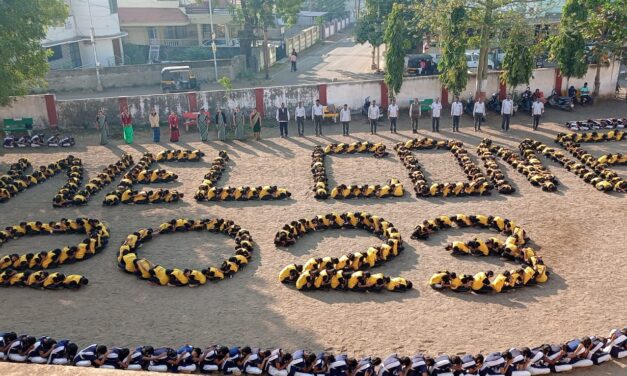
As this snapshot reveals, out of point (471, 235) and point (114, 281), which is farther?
point (471, 235)

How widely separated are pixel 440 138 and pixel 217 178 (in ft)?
31.6

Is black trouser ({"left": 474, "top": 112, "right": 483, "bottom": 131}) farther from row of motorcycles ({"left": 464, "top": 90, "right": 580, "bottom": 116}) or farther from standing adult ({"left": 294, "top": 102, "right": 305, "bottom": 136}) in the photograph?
standing adult ({"left": 294, "top": 102, "right": 305, "bottom": 136})

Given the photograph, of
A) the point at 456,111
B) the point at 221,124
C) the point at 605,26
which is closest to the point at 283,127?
the point at 221,124

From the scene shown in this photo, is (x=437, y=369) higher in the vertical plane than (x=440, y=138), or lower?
lower

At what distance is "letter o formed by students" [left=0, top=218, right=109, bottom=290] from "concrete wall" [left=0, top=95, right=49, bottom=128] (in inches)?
A: 465

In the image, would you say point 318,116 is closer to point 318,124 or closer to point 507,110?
point 318,124

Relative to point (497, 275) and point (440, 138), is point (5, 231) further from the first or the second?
point (440, 138)

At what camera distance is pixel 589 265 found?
13.1 m

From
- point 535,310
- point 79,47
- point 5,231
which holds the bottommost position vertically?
point 535,310

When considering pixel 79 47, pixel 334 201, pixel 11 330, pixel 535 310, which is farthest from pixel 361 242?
pixel 79 47

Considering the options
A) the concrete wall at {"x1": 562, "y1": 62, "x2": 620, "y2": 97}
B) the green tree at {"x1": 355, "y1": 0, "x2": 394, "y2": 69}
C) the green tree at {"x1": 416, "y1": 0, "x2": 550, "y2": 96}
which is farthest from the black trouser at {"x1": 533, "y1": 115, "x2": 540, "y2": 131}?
the green tree at {"x1": 355, "y1": 0, "x2": 394, "y2": 69}

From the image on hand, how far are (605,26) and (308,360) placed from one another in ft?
78.3

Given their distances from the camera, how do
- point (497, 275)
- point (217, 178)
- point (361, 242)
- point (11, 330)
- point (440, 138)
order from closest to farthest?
point (11, 330), point (497, 275), point (361, 242), point (217, 178), point (440, 138)

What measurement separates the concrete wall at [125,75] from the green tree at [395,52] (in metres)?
15.4
